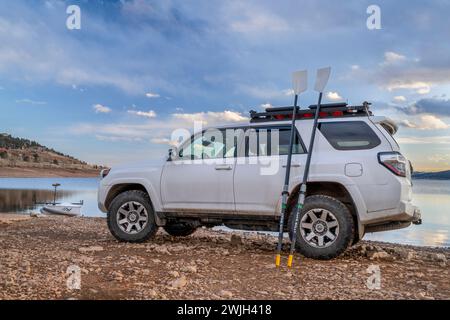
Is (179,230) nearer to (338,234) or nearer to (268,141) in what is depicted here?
(268,141)

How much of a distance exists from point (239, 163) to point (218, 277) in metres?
2.26

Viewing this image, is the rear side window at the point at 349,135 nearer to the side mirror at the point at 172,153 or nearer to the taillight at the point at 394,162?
the taillight at the point at 394,162

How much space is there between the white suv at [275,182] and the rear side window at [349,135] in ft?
0.05

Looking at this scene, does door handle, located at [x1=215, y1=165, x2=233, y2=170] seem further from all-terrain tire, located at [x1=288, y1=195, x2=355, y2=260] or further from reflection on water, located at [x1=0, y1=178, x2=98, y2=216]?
reflection on water, located at [x1=0, y1=178, x2=98, y2=216]

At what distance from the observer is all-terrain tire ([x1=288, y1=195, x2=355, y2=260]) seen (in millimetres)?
6500

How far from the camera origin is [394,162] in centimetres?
644

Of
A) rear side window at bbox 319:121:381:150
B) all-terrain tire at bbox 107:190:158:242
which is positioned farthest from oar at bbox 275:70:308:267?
all-terrain tire at bbox 107:190:158:242

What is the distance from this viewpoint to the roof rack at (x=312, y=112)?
686cm

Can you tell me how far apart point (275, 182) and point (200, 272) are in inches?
77.1

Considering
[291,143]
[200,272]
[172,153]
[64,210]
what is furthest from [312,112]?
[64,210]

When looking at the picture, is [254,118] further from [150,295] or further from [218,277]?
[150,295]

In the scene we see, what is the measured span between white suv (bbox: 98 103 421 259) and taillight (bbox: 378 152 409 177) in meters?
0.01

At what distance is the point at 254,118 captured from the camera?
7527 millimetres
